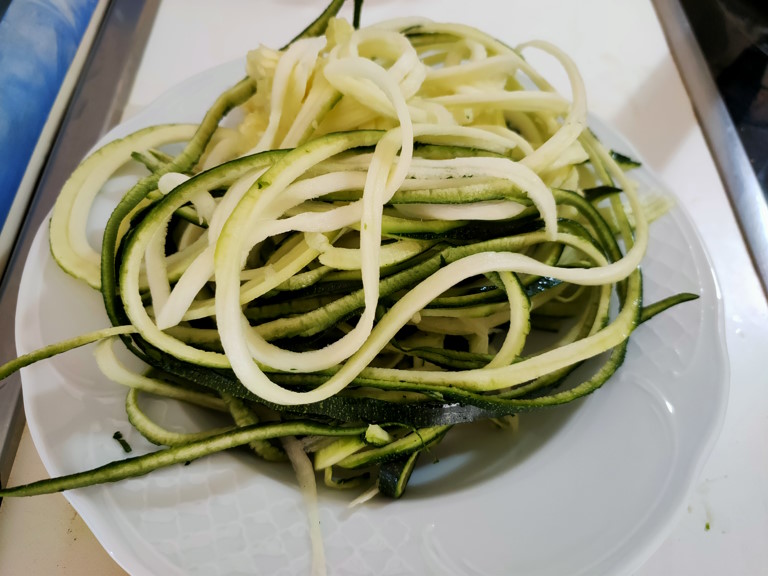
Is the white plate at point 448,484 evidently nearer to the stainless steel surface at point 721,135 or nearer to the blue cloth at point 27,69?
the blue cloth at point 27,69

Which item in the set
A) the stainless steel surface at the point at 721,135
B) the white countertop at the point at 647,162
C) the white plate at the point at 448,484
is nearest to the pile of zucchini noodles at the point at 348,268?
the white plate at the point at 448,484

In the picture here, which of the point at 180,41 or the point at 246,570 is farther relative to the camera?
the point at 180,41

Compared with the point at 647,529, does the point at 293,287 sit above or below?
above

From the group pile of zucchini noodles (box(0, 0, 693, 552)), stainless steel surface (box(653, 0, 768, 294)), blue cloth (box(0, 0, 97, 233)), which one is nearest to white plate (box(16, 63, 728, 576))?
pile of zucchini noodles (box(0, 0, 693, 552))

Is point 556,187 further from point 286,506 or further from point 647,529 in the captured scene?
point 286,506

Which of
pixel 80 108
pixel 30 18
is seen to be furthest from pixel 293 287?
pixel 30 18

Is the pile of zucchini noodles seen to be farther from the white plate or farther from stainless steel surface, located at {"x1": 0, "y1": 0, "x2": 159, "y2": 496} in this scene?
stainless steel surface, located at {"x1": 0, "y1": 0, "x2": 159, "y2": 496}

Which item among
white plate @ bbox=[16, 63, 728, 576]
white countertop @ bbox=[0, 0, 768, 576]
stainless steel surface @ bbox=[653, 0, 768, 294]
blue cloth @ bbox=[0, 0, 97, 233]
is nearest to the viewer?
white plate @ bbox=[16, 63, 728, 576]

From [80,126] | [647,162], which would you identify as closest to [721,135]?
[647,162]
